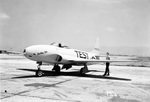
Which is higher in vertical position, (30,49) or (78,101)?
(30,49)

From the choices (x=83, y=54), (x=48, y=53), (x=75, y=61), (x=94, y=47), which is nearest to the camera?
(x=48, y=53)

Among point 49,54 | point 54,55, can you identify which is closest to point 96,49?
point 54,55

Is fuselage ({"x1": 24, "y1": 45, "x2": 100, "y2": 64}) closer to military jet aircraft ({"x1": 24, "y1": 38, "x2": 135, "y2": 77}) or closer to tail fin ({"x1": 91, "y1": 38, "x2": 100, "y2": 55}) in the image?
military jet aircraft ({"x1": 24, "y1": 38, "x2": 135, "y2": 77})

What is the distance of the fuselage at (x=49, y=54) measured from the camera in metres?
12.7

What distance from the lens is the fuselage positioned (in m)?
12.7

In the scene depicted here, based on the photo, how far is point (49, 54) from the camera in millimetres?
13695

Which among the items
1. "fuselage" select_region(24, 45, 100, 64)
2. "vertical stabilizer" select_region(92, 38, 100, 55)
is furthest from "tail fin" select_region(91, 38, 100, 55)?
"fuselage" select_region(24, 45, 100, 64)

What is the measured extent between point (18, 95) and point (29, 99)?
801mm

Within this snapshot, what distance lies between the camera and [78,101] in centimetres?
654

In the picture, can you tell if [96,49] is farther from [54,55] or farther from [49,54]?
[49,54]

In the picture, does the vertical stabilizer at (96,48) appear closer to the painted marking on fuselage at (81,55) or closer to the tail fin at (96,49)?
the tail fin at (96,49)

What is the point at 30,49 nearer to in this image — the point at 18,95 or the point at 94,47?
the point at 18,95

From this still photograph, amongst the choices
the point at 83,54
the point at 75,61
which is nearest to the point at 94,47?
the point at 83,54

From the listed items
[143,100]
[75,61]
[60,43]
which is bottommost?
[143,100]
